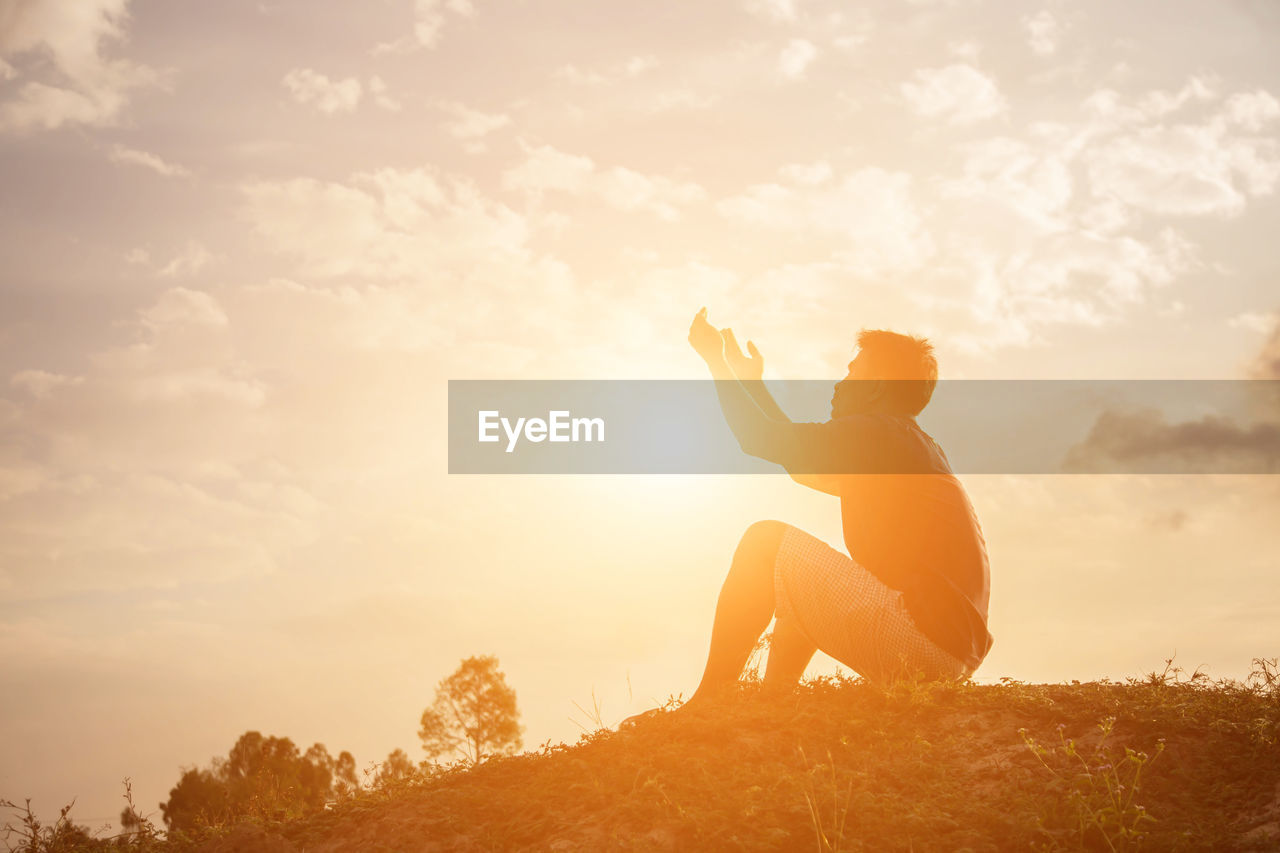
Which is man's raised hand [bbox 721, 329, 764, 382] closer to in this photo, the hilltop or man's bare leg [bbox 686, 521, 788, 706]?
man's bare leg [bbox 686, 521, 788, 706]

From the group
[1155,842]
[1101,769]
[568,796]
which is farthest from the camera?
[568,796]

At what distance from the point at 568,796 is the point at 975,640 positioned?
2739 millimetres

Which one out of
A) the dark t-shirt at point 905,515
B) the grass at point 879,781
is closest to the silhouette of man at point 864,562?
the dark t-shirt at point 905,515

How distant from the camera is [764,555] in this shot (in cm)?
627

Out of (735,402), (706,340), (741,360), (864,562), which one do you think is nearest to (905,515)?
(864,562)

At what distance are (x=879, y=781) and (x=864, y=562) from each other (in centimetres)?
133

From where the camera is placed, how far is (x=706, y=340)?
22.1 feet

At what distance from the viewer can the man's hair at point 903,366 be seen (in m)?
6.73

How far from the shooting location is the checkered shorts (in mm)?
6020

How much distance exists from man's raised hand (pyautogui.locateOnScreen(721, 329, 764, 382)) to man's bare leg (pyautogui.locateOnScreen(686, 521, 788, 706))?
105 centimetres

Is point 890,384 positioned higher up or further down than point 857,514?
higher up

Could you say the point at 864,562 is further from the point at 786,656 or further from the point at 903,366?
the point at 903,366

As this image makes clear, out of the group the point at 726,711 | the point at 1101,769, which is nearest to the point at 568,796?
the point at 726,711

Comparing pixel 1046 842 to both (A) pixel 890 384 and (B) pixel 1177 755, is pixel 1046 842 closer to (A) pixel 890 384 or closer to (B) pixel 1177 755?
(B) pixel 1177 755
